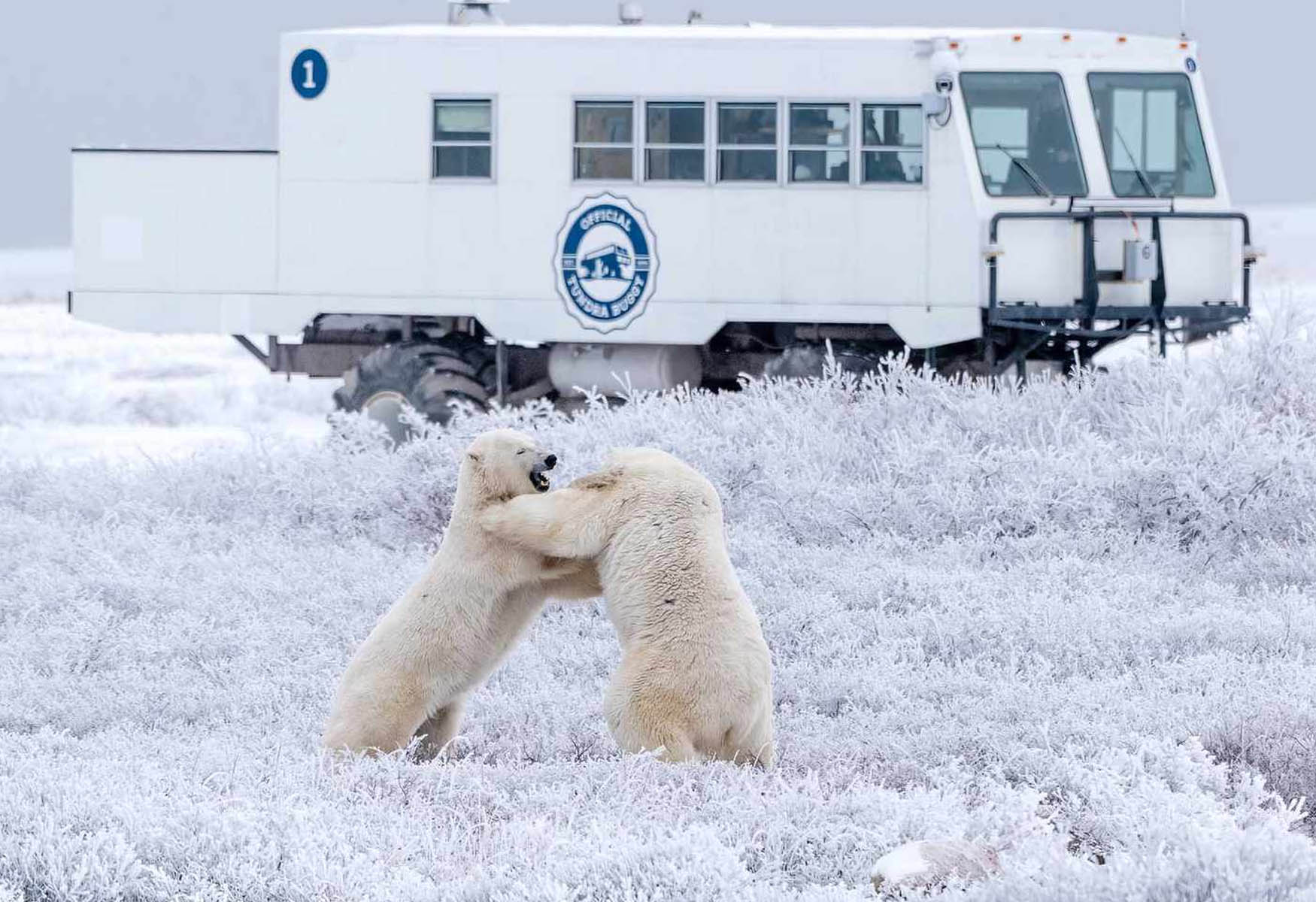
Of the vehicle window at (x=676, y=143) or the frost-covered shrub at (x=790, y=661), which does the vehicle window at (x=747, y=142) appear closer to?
the vehicle window at (x=676, y=143)

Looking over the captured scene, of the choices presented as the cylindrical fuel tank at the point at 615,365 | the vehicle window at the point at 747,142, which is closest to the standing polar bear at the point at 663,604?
the cylindrical fuel tank at the point at 615,365

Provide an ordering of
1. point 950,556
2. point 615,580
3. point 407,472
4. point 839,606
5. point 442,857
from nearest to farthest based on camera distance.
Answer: point 442,857 < point 615,580 < point 839,606 < point 950,556 < point 407,472

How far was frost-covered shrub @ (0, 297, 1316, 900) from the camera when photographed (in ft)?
13.1

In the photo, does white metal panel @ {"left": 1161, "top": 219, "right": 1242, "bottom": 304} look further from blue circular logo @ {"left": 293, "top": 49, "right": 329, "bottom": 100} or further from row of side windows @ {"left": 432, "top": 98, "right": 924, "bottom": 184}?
blue circular logo @ {"left": 293, "top": 49, "right": 329, "bottom": 100}

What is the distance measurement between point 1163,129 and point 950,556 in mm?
6509

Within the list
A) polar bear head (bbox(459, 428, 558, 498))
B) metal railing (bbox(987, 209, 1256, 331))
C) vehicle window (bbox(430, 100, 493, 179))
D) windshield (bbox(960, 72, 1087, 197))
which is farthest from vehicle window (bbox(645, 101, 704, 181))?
polar bear head (bbox(459, 428, 558, 498))

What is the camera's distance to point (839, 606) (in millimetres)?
7555

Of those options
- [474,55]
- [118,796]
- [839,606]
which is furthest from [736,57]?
[118,796]

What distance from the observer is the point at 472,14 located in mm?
15055

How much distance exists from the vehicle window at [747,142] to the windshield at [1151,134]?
252cm

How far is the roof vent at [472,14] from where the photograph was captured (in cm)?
1498

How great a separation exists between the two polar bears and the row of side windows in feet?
29.4

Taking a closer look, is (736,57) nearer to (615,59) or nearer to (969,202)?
(615,59)

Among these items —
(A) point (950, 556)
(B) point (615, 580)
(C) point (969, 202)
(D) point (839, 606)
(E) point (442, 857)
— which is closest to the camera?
(E) point (442, 857)
